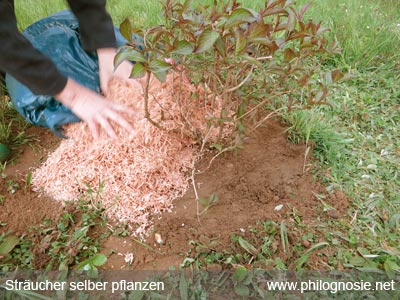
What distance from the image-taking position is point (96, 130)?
5.56 feet

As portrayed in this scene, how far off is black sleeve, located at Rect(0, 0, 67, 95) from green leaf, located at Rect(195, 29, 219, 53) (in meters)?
0.82

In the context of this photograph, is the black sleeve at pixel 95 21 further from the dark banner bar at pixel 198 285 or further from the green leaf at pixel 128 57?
the dark banner bar at pixel 198 285

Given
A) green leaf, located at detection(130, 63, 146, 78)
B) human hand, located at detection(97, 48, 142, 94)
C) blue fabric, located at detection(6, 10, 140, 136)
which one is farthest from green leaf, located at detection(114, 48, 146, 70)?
blue fabric, located at detection(6, 10, 140, 136)

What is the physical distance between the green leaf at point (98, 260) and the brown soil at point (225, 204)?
0.8 inches

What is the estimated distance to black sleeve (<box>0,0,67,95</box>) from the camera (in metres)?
1.49

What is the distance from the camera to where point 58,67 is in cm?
208

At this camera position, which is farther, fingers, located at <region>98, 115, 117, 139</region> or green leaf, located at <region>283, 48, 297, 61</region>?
fingers, located at <region>98, 115, 117, 139</region>

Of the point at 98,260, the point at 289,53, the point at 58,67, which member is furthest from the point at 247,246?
the point at 58,67

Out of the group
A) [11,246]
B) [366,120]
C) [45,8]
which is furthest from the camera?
[45,8]

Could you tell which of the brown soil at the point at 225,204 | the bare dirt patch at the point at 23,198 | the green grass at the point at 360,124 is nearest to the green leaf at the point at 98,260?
the brown soil at the point at 225,204

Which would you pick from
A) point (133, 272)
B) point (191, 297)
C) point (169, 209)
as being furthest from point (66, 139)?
point (191, 297)

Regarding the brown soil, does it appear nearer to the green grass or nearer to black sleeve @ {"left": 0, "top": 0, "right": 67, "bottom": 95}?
the green grass

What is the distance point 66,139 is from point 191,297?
42.7 inches

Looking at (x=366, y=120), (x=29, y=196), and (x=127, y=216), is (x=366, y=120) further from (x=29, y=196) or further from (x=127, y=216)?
(x=29, y=196)
